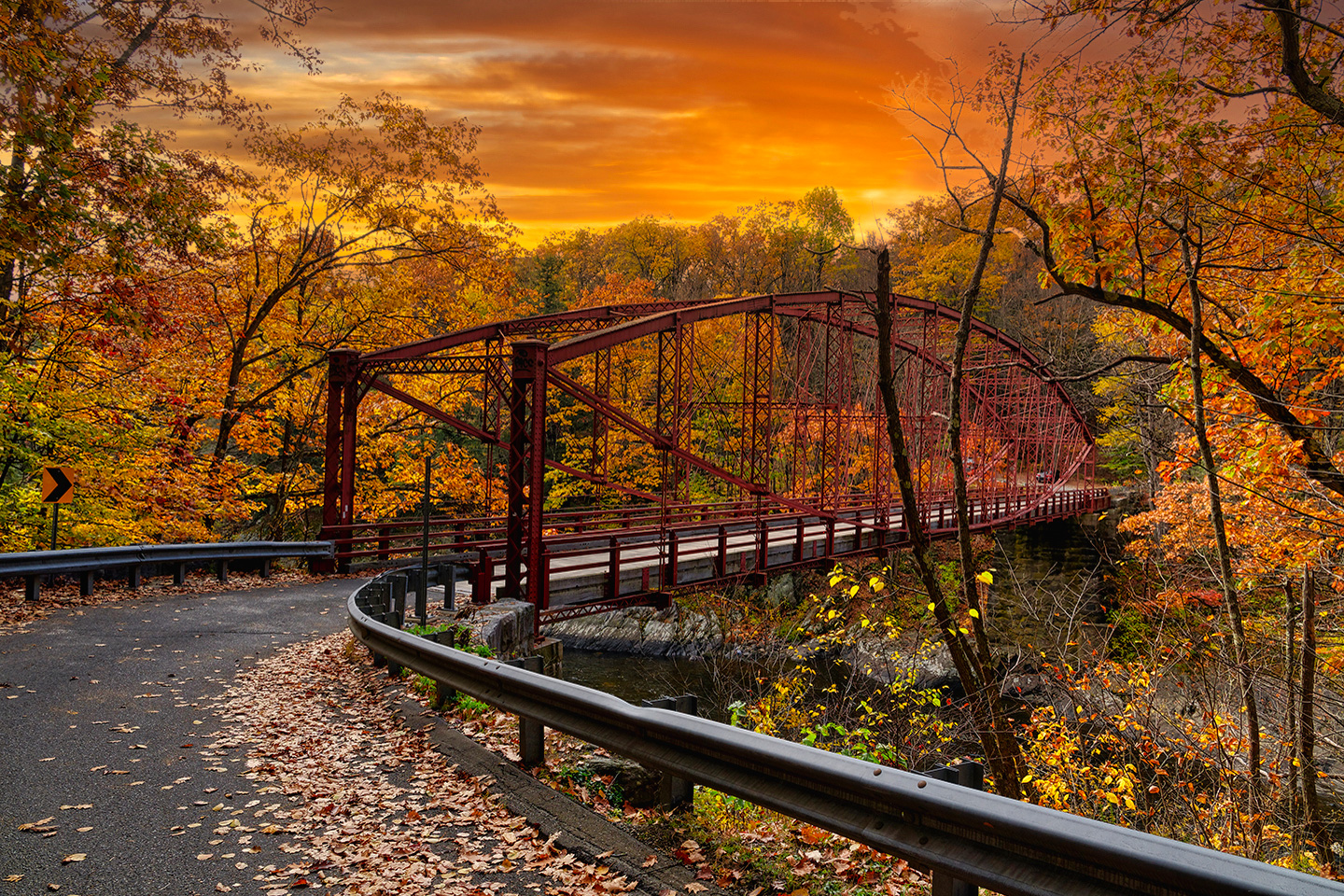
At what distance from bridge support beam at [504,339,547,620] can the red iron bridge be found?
3 centimetres

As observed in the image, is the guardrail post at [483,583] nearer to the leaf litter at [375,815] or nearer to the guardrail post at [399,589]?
the guardrail post at [399,589]

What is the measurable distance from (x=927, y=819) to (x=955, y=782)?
0.91 ft

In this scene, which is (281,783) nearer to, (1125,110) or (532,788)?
(532,788)

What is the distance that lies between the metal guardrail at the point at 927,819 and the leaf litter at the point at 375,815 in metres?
0.58

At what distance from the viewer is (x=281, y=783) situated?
4477 millimetres

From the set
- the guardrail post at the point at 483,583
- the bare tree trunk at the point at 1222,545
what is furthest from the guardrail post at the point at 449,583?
the bare tree trunk at the point at 1222,545

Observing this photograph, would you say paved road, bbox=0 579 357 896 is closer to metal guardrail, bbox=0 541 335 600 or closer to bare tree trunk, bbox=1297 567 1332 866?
metal guardrail, bbox=0 541 335 600

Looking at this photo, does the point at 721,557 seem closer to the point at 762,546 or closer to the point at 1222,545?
the point at 762,546

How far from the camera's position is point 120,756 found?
491cm

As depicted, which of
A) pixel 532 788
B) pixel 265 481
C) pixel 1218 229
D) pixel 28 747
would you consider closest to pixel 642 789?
pixel 532 788

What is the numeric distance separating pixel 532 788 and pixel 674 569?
32.5ft

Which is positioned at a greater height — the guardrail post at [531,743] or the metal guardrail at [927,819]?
the metal guardrail at [927,819]

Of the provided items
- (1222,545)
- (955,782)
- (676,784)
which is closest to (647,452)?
(1222,545)

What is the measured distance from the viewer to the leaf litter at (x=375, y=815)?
3254mm
